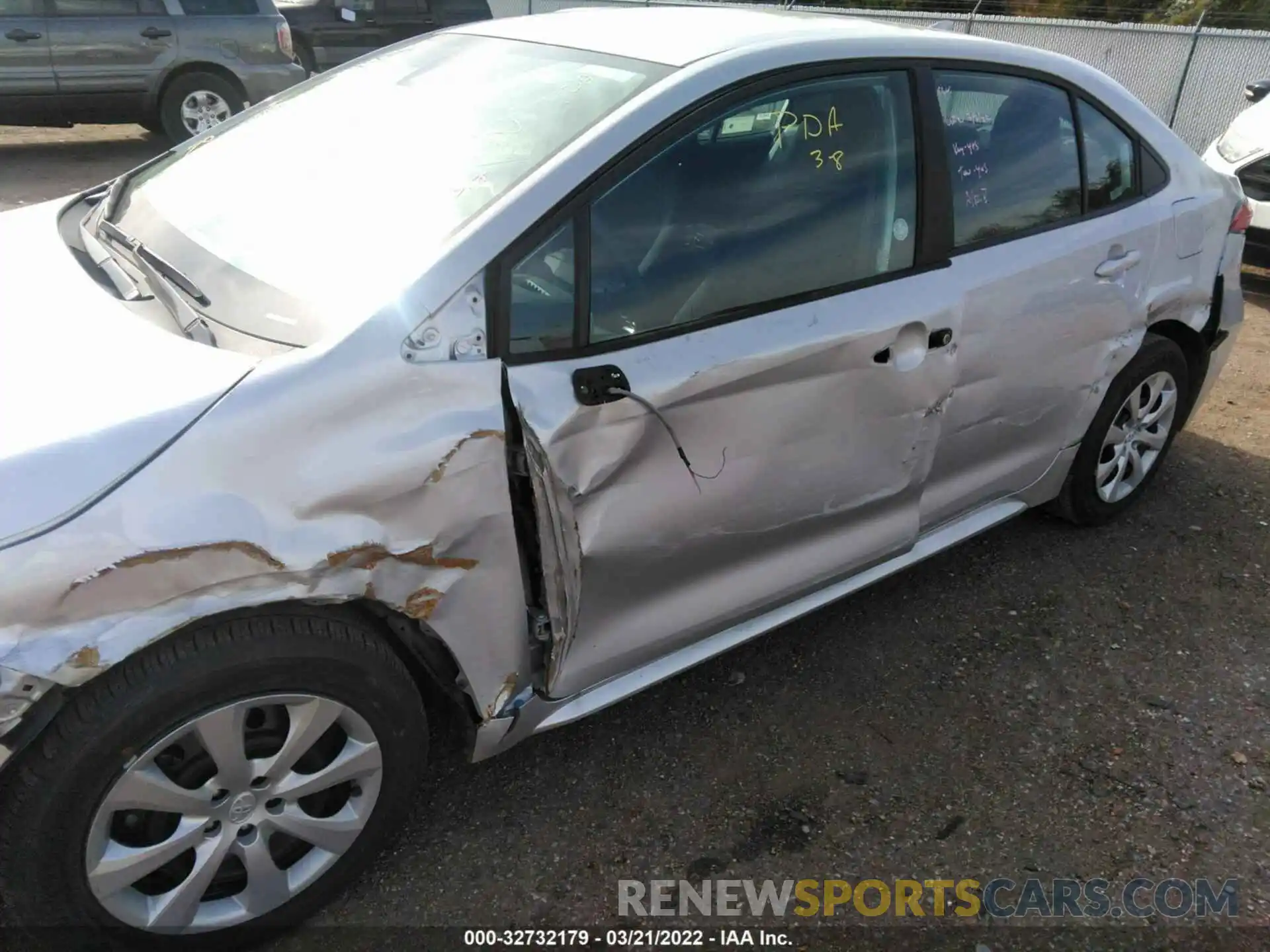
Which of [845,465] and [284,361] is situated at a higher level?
[284,361]

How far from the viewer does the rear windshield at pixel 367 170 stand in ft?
6.72

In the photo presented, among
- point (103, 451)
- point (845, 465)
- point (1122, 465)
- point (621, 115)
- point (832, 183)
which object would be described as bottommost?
point (1122, 465)

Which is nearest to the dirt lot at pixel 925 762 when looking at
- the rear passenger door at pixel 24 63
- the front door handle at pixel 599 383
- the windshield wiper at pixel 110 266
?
the front door handle at pixel 599 383

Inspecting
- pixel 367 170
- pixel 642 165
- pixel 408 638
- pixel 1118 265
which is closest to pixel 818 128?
pixel 642 165

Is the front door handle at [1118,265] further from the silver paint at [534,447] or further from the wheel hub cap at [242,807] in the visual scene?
the wheel hub cap at [242,807]

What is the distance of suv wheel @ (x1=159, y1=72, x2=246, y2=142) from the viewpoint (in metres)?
8.62

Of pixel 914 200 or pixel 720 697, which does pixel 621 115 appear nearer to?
pixel 914 200

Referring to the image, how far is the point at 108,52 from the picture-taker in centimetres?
822

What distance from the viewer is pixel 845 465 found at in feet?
8.25

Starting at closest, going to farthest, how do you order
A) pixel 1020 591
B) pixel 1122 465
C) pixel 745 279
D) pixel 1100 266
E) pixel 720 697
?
pixel 745 279, pixel 720 697, pixel 1100 266, pixel 1020 591, pixel 1122 465

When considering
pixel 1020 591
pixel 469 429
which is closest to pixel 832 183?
pixel 469 429

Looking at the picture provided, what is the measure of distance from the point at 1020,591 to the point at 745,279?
5.67ft

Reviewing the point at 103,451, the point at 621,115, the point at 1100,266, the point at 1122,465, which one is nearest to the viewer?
the point at 103,451

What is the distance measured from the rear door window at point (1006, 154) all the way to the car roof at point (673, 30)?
22 cm
